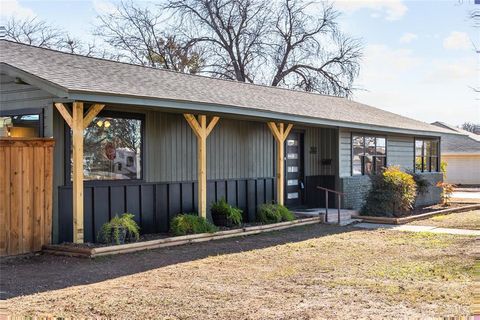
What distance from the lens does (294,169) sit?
618 inches

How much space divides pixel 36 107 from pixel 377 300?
653 centimetres

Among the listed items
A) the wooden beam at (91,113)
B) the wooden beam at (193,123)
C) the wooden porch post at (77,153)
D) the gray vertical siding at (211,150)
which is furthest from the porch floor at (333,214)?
the wooden beam at (91,113)

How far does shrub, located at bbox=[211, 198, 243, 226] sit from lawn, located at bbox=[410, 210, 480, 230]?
5.16m

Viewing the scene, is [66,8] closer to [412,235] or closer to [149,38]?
[412,235]

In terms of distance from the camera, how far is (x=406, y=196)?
15.1m

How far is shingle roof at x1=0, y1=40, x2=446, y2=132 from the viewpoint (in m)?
9.15

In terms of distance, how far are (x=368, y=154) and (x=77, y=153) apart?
1099cm

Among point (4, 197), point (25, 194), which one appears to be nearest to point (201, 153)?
point (25, 194)

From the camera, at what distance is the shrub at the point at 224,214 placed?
11812 mm

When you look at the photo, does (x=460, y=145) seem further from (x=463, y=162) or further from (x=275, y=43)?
(x=275, y=43)

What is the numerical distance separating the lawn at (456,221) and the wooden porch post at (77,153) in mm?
8747

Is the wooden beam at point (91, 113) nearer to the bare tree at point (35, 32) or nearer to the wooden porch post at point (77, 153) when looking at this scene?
the wooden porch post at point (77, 153)

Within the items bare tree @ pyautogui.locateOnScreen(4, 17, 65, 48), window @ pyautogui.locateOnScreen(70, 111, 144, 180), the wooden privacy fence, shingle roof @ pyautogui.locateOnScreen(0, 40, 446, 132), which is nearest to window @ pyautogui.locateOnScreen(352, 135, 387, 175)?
shingle roof @ pyautogui.locateOnScreen(0, 40, 446, 132)

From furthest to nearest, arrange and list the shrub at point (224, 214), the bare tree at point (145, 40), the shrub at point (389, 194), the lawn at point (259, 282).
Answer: the bare tree at point (145, 40)
the shrub at point (389, 194)
the shrub at point (224, 214)
the lawn at point (259, 282)
